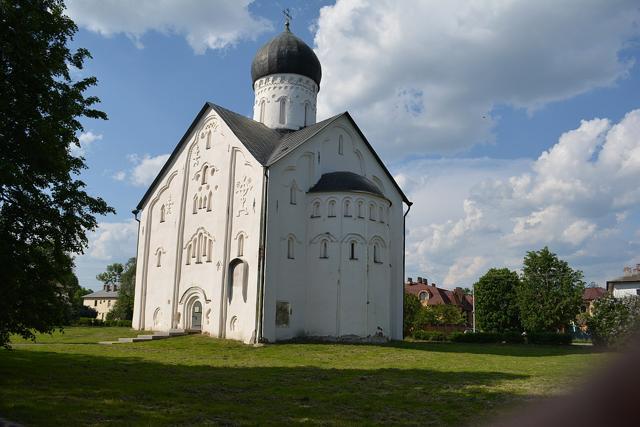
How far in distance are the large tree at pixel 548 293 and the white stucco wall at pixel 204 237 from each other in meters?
32.5

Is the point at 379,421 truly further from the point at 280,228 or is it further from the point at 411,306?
the point at 411,306

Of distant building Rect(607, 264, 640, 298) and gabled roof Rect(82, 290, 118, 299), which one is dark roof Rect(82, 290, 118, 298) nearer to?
gabled roof Rect(82, 290, 118, 299)

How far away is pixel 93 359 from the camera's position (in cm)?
1777

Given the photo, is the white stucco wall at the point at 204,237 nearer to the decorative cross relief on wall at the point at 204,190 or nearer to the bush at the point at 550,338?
the decorative cross relief on wall at the point at 204,190

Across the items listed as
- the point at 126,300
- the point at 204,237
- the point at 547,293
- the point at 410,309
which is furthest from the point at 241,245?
the point at 126,300

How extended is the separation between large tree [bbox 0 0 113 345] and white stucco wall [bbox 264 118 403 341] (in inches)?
549

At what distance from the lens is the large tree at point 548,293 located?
4766cm

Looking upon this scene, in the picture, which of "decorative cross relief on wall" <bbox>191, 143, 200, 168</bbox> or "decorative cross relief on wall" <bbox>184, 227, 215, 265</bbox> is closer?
"decorative cross relief on wall" <bbox>184, 227, 215, 265</bbox>

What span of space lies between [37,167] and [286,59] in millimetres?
24417

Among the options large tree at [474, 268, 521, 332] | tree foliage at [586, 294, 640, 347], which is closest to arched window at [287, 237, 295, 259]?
tree foliage at [586, 294, 640, 347]

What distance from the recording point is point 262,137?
103ft

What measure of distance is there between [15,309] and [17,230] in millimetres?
1785

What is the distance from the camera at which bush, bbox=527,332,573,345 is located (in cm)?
3481

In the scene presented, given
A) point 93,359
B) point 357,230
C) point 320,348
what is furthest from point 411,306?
point 93,359
